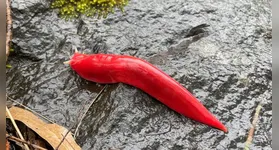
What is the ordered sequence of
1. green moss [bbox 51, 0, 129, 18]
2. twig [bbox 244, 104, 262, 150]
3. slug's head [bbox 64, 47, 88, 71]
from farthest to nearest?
green moss [bbox 51, 0, 129, 18]
slug's head [bbox 64, 47, 88, 71]
twig [bbox 244, 104, 262, 150]

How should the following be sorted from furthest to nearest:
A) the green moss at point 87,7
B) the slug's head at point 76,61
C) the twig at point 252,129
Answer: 1. the green moss at point 87,7
2. the slug's head at point 76,61
3. the twig at point 252,129

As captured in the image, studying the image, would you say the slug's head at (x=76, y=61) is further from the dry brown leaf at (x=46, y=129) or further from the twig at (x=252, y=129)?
the twig at (x=252, y=129)

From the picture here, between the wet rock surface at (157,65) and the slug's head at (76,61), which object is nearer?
the wet rock surface at (157,65)

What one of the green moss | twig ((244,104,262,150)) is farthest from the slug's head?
twig ((244,104,262,150))

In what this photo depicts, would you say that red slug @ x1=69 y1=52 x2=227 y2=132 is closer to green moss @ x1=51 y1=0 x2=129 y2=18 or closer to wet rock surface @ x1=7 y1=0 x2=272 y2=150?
wet rock surface @ x1=7 y1=0 x2=272 y2=150

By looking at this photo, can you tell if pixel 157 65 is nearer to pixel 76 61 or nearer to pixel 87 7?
pixel 76 61

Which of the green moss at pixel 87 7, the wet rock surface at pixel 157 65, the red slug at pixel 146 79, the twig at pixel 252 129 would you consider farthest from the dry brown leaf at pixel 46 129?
the twig at pixel 252 129

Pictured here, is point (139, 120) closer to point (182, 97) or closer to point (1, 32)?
point (182, 97)
